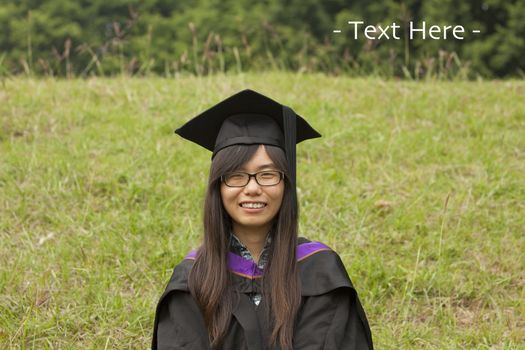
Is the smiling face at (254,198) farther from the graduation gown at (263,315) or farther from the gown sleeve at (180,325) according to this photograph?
the gown sleeve at (180,325)

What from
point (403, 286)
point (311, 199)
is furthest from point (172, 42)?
point (403, 286)

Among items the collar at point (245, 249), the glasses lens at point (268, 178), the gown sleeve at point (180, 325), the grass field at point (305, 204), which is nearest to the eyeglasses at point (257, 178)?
the glasses lens at point (268, 178)

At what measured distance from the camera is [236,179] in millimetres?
3021

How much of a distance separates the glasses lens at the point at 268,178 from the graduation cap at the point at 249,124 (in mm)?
57

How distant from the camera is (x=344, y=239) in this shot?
5062 millimetres

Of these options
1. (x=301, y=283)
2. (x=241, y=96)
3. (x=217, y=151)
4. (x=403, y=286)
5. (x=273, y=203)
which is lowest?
(x=403, y=286)

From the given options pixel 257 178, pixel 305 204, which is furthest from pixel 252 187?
pixel 305 204

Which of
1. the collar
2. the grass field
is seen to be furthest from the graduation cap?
the grass field

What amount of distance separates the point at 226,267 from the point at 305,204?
8.07ft

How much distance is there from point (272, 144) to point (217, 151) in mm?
227

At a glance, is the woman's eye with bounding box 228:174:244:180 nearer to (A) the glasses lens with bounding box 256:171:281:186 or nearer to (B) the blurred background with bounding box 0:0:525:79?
(A) the glasses lens with bounding box 256:171:281:186

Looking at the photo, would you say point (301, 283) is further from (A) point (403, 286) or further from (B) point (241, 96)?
(A) point (403, 286)

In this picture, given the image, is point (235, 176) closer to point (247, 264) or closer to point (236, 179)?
point (236, 179)

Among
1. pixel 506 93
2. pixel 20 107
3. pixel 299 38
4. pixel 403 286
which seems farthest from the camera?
pixel 299 38
